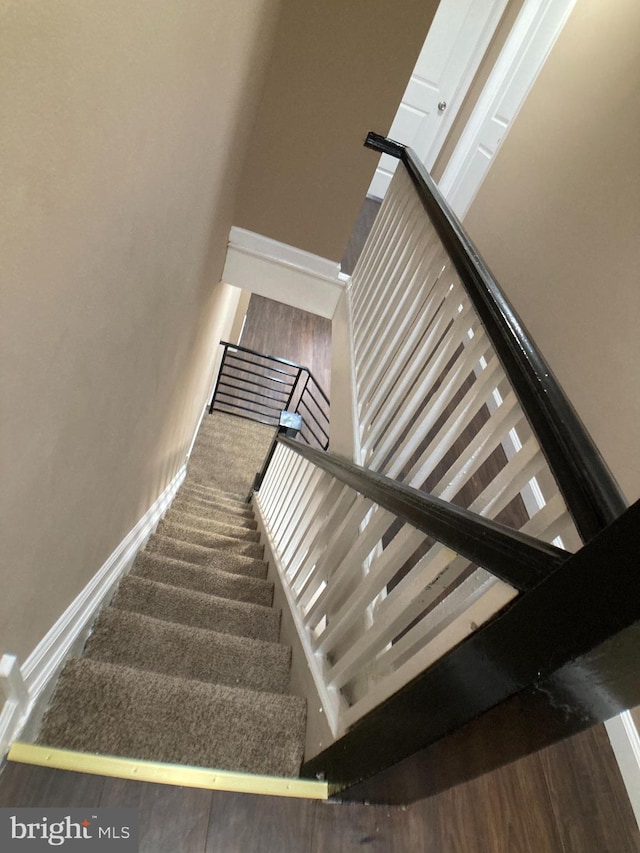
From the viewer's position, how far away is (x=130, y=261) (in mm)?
1079

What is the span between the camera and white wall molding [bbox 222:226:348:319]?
9.78 ft

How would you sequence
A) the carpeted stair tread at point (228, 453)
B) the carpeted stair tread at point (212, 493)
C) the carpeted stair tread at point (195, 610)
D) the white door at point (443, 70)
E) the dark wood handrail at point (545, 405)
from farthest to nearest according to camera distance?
the carpeted stair tread at point (228, 453), the carpeted stair tread at point (212, 493), the white door at point (443, 70), the carpeted stair tread at point (195, 610), the dark wood handrail at point (545, 405)

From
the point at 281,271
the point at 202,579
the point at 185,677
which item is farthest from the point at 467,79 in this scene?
the point at 185,677

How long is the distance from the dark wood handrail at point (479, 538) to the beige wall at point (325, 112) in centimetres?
234

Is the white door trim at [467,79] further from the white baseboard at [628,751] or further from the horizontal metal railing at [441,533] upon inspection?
the white baseboard at [628,751]

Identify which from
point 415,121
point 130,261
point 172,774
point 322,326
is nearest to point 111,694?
point 172,774

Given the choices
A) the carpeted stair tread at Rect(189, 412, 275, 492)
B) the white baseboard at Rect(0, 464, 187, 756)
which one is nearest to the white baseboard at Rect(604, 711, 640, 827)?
the white baseboard at Rect(0, 464, 187, 756)

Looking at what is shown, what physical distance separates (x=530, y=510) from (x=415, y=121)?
436 cm

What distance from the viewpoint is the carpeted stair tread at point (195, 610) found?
183cm

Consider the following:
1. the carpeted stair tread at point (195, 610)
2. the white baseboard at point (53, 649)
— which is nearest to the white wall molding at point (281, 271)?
the white baseboard at point (53, 649)

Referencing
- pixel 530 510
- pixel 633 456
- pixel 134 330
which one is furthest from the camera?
pixel 530 510

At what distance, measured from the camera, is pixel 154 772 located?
1.02 meters

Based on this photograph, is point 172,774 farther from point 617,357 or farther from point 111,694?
point 617,357

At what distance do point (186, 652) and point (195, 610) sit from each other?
0.36 metres
